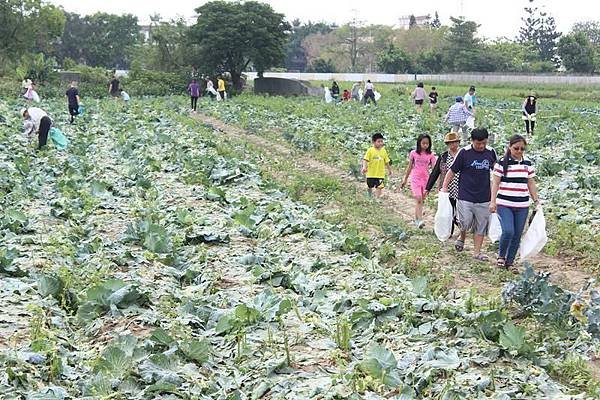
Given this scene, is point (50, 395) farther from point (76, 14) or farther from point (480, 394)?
point (76, 14)

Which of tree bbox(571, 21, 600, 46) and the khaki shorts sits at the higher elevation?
tree bbox(571, 21, 600, 46)

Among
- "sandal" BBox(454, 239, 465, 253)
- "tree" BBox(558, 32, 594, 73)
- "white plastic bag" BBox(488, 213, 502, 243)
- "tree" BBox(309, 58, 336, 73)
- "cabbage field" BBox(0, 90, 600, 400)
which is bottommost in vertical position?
"sandal" BBox(454, 239, 465, 253)

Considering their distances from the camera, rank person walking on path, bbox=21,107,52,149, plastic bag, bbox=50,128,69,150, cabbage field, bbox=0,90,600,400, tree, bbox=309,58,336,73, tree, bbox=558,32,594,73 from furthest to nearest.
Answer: tree, bbox=309,58,336,73 → tree, bbox=558,32,594,73 → plastic bag, bbox=50,128,69,150 → person walking on path, bbox=21,107,52,149 → cabbage field, bbox=0,90,600,400

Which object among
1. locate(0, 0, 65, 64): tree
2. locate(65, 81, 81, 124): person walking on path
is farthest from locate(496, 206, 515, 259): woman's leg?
locate(0, 0, 65, 64): tree

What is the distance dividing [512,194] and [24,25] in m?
49.7

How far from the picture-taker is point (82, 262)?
820cm

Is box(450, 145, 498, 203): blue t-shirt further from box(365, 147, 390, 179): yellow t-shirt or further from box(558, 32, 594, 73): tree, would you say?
box(558, 32, 594, 73): tree

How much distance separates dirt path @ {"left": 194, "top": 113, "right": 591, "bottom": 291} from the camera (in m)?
8.49

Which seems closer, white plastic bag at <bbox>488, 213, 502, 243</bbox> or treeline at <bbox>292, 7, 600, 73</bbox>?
white plastic bag at <bbox>488, 213, 502, 243</bbox>

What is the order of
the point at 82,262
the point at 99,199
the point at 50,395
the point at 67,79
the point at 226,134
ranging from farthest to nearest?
the point at 67,79 < the point at 226,134 < the point at 99,199 < the point at 82,262 < the point at 50,395

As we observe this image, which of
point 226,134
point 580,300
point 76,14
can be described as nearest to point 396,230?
point 580,300

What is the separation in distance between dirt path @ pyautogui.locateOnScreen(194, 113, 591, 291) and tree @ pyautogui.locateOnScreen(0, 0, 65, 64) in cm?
3027

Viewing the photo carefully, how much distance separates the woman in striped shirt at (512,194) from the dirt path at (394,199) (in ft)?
1.66

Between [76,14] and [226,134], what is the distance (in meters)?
70.5
